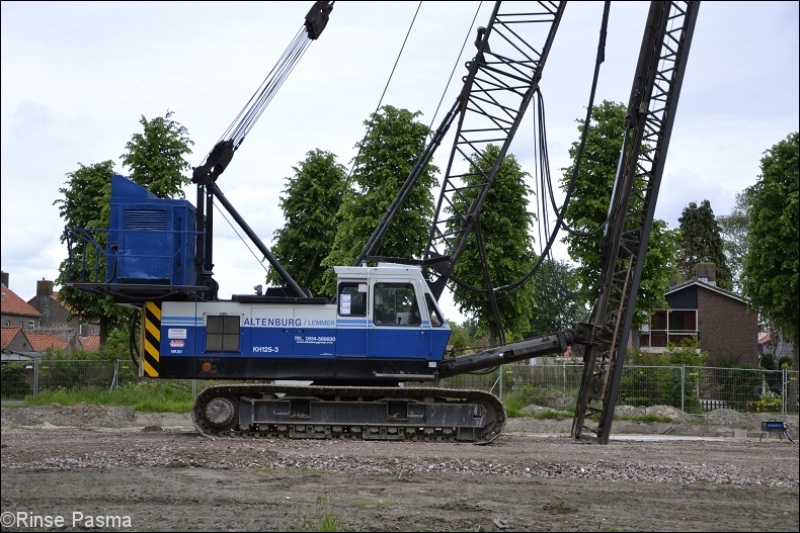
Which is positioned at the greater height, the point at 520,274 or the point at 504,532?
the point at 520,274

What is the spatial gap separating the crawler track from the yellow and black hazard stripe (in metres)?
1.09

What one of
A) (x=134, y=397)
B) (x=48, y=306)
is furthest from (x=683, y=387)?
(x=48, y=306)

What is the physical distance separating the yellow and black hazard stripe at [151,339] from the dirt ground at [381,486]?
1401 millimetres

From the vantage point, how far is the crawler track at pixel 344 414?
56.7 ft

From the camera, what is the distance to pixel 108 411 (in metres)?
24.0

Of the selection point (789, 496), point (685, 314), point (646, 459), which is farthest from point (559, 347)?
point (685, 314)

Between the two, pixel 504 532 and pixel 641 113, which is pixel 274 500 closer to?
pixel 504 532

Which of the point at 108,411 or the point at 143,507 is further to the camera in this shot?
the point at 108,411

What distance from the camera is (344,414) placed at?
1731 cm

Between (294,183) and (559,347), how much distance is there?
15.4m

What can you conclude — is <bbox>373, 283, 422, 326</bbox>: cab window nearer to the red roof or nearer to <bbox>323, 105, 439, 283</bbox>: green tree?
<bbox>323, 105, 439, 283</bbox>: green tree

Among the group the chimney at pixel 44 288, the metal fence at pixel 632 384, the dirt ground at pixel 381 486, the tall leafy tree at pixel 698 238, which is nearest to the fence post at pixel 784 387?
the metal fence at pixel 632 384

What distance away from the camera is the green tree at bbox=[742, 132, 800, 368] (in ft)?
96.8

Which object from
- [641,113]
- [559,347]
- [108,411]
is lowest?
[108,411]
